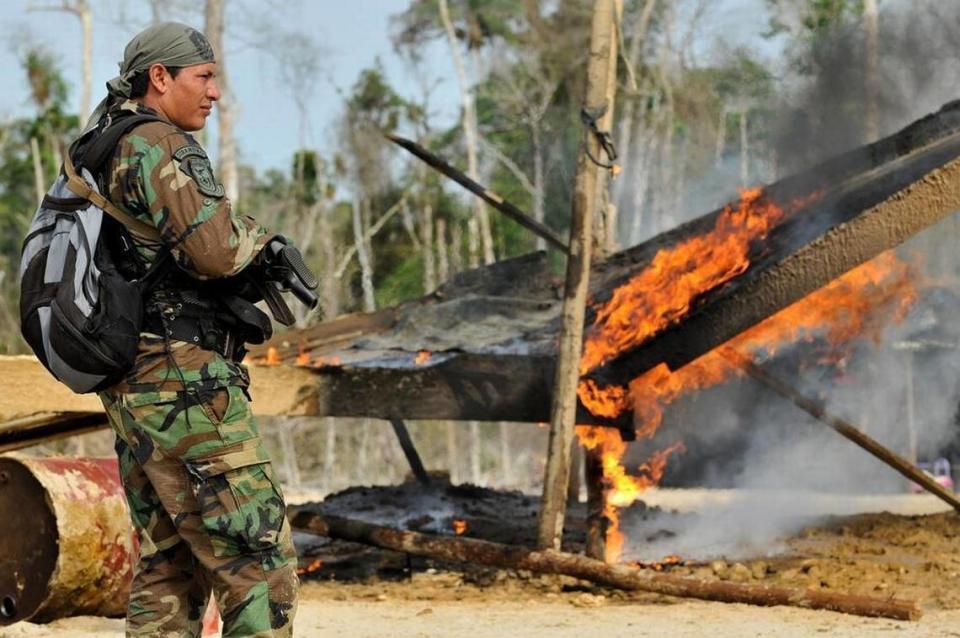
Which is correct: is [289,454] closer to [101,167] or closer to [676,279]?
[676,279]

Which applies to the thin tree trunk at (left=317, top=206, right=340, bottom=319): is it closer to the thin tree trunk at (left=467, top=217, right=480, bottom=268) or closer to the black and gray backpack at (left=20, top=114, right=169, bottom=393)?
the thin tree trunk at (left=467, top=217, right=480, bottom=268)

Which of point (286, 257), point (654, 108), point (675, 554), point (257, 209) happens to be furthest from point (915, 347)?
point (257, 209)

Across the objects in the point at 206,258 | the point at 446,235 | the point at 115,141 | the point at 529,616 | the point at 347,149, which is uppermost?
the point at 347,149

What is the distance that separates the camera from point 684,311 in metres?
7.23

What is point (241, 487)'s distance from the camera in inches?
148

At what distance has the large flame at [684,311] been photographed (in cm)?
738

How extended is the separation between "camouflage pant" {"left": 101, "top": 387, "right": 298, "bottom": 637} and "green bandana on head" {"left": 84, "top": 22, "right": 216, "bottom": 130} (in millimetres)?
942

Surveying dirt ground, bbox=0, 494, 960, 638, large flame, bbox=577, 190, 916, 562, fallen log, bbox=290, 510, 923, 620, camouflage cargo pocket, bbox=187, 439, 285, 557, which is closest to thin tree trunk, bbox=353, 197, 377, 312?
large flame, bbox=577, 190, 916, 562

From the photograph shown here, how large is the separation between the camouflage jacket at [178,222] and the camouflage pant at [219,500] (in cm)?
6

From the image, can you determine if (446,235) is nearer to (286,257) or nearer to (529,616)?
(529,616)

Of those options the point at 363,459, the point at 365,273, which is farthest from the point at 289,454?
the point at 365,273

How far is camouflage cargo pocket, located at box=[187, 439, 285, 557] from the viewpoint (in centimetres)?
372

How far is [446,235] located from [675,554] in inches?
1123

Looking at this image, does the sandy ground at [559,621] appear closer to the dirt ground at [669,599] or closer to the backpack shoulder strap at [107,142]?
the dirt ground at [669,599]
